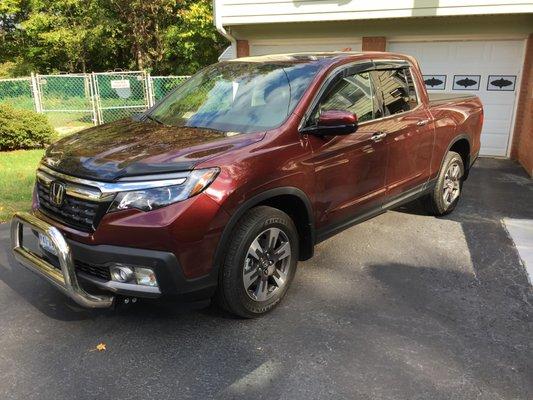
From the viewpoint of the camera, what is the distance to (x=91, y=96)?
13.9 m

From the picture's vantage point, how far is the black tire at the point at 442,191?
5531 millimetres

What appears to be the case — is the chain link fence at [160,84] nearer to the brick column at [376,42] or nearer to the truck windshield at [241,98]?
the brick column at [376,42]

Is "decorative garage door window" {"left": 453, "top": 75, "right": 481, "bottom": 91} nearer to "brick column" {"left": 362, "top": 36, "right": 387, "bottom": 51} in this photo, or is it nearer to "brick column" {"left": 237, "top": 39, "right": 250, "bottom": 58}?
"brick column" {"left": 362, "top": 36, "right": 387, "bottom": 51}

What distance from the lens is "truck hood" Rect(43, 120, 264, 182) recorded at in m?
2.92

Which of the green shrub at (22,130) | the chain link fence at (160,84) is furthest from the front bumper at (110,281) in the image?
the chain link fence at (160,84)

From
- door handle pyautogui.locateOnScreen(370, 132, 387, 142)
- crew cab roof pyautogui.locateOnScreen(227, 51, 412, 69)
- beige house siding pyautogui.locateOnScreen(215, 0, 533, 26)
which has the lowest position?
door handle pyautogui.locateOnScreen(370, 132, 387, 142)

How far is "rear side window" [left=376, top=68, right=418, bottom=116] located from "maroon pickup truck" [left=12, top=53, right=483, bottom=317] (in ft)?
0.07

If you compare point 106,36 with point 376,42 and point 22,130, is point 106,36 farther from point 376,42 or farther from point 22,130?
point 376,42

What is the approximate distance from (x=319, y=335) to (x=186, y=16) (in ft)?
67.9

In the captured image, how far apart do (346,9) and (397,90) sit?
5.25 m

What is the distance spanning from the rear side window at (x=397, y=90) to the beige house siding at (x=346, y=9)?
451cm

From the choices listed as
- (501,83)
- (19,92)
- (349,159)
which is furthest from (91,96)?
(349,159)

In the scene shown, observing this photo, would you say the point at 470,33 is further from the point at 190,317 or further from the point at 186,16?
the point at 186,16

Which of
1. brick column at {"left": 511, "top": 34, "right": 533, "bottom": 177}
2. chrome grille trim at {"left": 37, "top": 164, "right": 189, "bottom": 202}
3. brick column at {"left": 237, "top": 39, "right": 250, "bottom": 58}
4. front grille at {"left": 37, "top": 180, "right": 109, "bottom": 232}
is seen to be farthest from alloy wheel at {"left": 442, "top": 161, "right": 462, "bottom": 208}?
brick column at {"left": 237, "top": 39, "right": 250, "bottom": 58}
